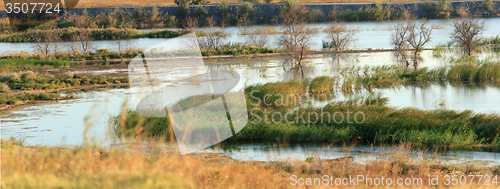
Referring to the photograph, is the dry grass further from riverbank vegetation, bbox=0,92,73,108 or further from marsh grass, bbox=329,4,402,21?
marsh grass, bbox=329,4,402,21

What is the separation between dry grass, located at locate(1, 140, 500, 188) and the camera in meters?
4.07

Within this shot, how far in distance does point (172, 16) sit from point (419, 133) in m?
62.0

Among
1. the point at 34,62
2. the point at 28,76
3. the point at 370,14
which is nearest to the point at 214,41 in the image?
the point at 34,62

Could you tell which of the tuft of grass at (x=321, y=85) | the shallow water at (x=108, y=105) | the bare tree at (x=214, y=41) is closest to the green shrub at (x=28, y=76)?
the shallow water at (x=108, y=105)

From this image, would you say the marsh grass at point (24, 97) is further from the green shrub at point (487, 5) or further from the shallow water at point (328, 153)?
the green shrub at point (487, 5)

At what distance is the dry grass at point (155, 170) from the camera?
13.3 ft

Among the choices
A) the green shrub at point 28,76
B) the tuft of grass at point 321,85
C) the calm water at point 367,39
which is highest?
the green shrub at point 28,76

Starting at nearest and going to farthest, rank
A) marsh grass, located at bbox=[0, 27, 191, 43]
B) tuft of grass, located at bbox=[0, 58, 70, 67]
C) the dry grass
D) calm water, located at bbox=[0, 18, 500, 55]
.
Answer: the dry grass, tuft of grass, located at bbox=[0, 58, 70, 67], calm water, located at bbox=[0, 18, 500, 55], marsh grass, located at bbox=[0, 27, 191, 43]

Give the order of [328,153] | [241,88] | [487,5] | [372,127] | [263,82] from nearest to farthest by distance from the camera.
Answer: [328,153], [372,127], [241,88], [263,82], [487,5]

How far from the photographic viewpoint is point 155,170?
4.09 metres

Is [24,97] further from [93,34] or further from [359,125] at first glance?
[93,34]

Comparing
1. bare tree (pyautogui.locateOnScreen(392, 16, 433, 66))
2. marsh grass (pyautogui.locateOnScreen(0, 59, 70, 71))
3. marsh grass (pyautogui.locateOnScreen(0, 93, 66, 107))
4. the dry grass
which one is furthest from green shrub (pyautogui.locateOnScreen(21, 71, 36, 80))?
bare tree (pyautogui.locateOnScreen(392, 16, 433, 66))

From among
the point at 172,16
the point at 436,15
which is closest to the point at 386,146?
the point at 172,16

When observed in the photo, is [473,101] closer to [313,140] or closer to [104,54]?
[313,140]
